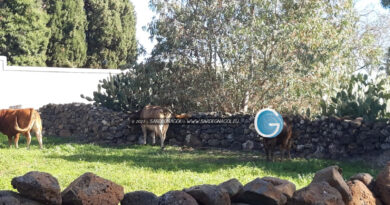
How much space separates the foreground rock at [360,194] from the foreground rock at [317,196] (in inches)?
13.3

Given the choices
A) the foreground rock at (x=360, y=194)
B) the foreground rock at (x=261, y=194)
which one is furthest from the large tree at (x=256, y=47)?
the foreground rock at (x=261, y=194)

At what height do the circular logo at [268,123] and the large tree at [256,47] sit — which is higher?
the large tree at [256,47]

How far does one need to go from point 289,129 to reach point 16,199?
24.0ft

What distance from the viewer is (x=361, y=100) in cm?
1103

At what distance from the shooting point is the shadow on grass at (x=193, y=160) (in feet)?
29.3

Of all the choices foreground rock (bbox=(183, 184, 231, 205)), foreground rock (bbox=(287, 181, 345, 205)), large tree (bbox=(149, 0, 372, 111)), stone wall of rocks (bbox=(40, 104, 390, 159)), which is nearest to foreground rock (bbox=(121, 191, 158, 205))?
foreground rock (bbox=(183, 184, 231, 205))

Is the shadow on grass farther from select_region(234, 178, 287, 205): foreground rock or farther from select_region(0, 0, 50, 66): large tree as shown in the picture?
select_region(0, 0, 50, 66): large tree

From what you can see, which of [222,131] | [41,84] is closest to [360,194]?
[222,131]

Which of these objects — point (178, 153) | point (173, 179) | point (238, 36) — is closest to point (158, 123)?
point (178, 153)

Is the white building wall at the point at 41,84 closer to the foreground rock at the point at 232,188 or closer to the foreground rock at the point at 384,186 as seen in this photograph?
the foreground rock at the point at 232,188

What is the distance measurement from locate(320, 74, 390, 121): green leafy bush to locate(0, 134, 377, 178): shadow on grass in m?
1.38

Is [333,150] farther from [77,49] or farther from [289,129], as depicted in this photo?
[77,49]

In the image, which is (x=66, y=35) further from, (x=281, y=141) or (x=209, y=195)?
(x=209, y=195)

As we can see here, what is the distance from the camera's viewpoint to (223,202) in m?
4.24
